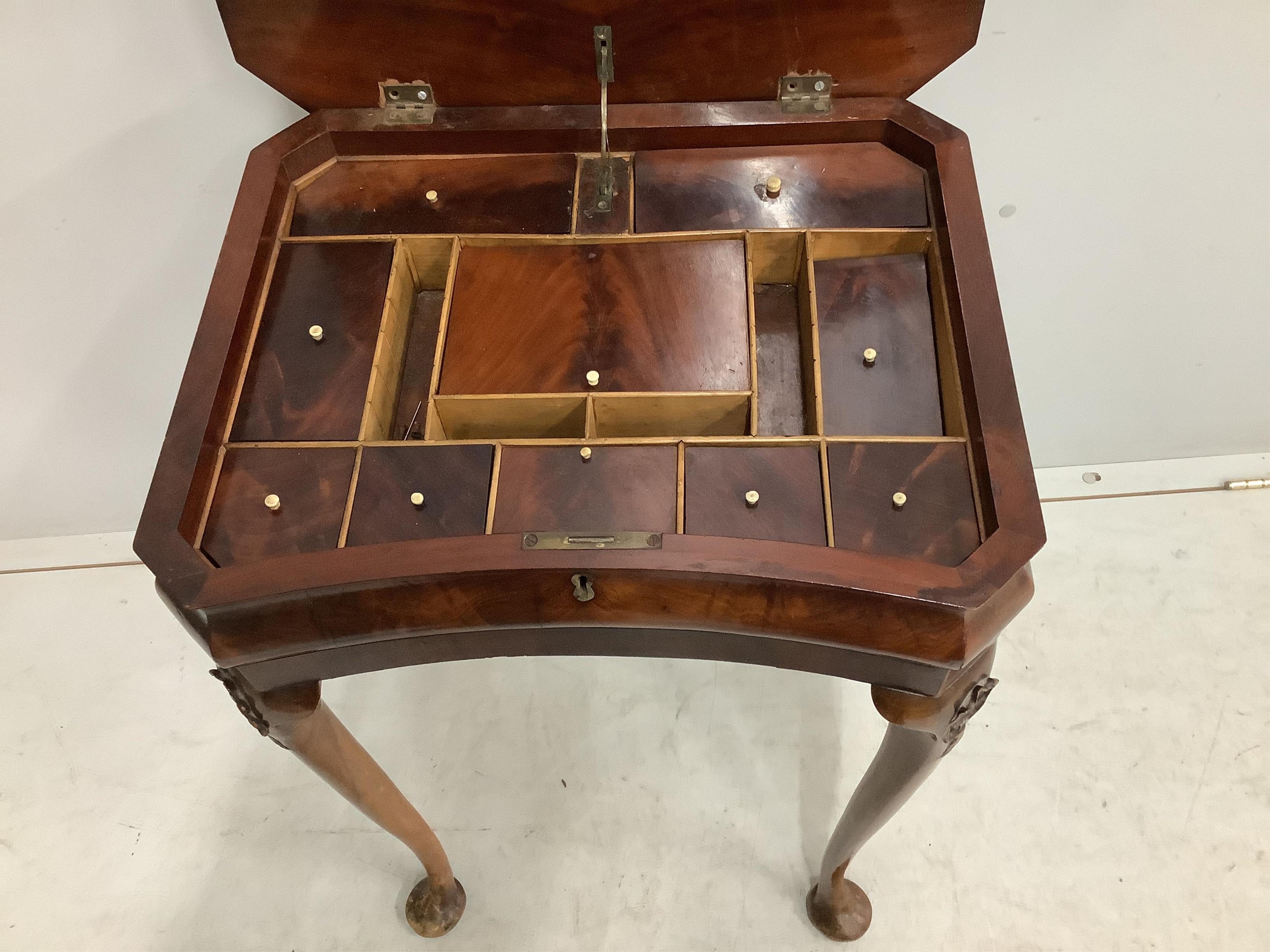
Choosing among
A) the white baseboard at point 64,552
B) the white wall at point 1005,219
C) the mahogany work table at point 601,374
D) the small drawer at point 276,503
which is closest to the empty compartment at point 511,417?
the mahogany work table at point 601,374

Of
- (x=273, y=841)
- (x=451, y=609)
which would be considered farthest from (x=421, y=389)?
(x=273, y=841)

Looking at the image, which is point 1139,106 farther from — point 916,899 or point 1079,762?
point 916,899

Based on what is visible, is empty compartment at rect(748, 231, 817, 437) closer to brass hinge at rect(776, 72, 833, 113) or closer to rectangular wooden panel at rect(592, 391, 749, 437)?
rectangular wooden panel at rect(592, 391, 749, 437)

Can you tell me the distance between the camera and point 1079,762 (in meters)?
1.52

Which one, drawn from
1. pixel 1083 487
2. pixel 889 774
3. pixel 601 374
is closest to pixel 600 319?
pixel 601 374

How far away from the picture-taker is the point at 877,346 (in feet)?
3.19

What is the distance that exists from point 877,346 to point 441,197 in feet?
1.84

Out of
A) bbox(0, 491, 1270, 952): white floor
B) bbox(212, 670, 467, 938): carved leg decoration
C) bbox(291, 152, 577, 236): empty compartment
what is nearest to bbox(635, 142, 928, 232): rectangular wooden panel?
bbox(291, 152, 577, 236): empty compartment

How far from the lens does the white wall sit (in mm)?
1210

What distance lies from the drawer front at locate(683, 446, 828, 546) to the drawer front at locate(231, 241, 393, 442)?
1.20ft

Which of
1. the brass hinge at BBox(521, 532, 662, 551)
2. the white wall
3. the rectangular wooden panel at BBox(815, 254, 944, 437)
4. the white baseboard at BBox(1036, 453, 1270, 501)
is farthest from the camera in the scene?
the white baseboard at BBox(1036, 453, 1270, 501)

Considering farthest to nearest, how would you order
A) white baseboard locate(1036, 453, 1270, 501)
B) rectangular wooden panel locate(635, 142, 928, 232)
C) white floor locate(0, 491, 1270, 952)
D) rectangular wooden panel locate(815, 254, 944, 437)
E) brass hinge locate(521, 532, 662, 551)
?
white baseboard locate(1036, 453, 1270, 501), white floor locate(0, 491, 1270, 952), rectangular wooden panel locate(635, 142, 928, 232), rectangular wooden panel locate(815, 254, 944, 437), brass hinge locate(521, 532, 662, 551)

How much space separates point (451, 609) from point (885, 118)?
77 cm

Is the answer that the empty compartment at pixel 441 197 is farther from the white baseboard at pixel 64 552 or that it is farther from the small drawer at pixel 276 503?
the white baseboard at pixel 64 552
